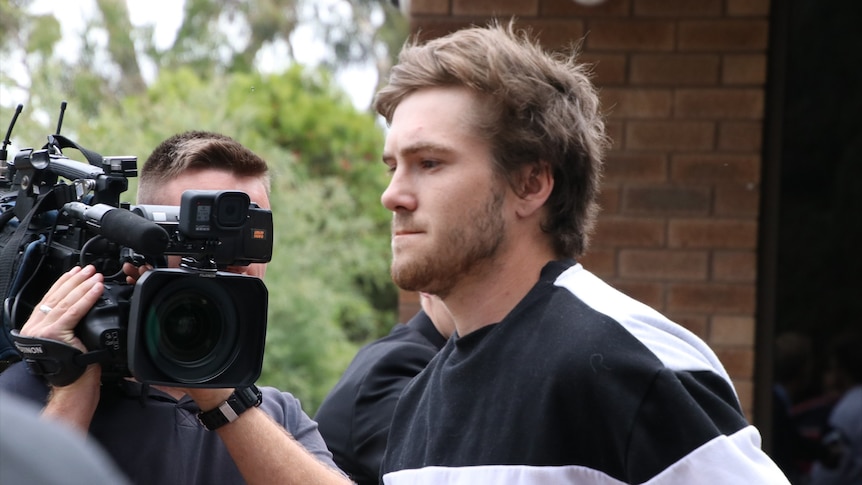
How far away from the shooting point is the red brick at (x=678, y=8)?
3.92 meters

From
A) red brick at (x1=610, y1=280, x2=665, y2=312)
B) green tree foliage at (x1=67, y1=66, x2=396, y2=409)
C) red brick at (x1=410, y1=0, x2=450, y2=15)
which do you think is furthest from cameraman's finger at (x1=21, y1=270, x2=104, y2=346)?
green tree foliage at (x1=67, y1=66, x2=396, y2=409)

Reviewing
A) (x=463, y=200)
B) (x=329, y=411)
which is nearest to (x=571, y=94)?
(x=463, y=200)

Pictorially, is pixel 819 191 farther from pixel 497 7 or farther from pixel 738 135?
pixel 497 7

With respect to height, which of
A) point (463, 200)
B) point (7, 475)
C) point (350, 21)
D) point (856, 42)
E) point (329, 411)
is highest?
point (350, 21)

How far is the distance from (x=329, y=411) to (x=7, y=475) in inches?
→ 77.2

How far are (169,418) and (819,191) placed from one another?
9.90 feet

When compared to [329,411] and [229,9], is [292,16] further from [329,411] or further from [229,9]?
[329,411]

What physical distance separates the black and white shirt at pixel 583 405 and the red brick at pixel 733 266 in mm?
2027

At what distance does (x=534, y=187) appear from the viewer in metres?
2.03

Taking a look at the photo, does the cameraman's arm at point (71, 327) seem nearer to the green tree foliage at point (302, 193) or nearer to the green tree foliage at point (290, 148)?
the green tree foliage at point (290, 148)

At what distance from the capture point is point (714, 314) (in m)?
3.90

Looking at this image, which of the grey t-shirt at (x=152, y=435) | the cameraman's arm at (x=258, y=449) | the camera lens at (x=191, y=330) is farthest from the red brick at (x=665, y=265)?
the camera lens at (x=191, y=330)

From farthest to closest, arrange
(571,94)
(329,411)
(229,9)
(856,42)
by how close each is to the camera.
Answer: (229,9)
(856,42)
(329,411)
(571,94)

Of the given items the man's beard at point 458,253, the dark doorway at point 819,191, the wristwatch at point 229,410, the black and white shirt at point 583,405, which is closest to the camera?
the black and white shirt at point 583,405
